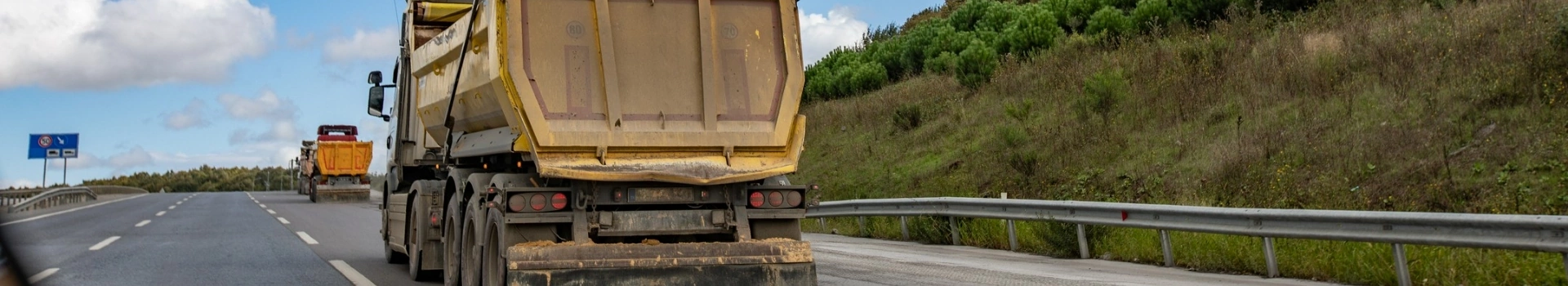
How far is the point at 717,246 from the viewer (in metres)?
7.83

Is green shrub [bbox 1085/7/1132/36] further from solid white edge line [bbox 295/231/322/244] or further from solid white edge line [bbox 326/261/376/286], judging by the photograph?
solid white edge line [bbox 326/261/376/286]

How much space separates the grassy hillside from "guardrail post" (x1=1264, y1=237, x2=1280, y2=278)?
0.18m

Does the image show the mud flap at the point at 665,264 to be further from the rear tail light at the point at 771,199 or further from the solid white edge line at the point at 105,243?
the solid white edge line at the point at 105,243

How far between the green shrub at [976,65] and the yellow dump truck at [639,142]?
1908 cm

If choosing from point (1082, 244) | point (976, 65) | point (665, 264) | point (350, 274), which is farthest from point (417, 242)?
point (976, 65)

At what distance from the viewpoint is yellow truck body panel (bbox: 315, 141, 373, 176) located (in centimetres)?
4259

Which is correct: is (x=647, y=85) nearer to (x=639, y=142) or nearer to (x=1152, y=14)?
(x=639, y=142)

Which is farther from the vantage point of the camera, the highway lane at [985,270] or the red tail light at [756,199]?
the highway lane at [985,270]

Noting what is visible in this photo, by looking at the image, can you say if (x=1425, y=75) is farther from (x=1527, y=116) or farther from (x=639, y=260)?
(x=639, y=260)

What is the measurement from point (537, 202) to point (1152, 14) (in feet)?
66.5

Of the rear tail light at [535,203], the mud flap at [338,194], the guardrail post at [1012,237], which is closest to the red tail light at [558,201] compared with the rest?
the rear tail light at [535,203]

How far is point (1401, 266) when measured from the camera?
338 inches

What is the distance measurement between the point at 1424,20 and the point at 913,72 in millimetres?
17030

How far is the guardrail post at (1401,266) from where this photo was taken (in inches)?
335
